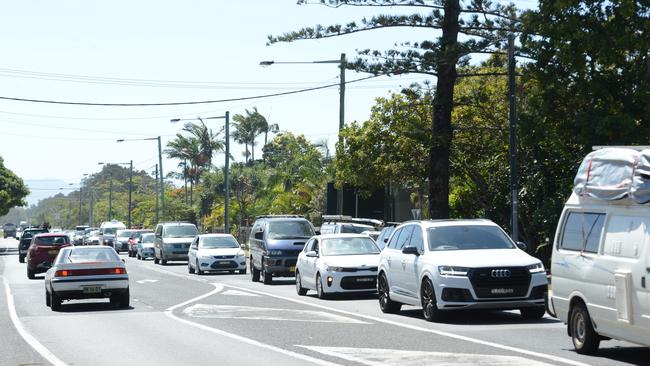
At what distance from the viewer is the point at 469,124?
39656 mm

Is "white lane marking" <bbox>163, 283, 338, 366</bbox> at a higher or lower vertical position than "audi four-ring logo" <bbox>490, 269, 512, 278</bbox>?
lower

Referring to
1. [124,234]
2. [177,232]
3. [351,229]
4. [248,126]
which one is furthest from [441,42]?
[248,126]

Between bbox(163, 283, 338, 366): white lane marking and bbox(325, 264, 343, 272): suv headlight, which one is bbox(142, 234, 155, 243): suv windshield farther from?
bbox(163, 283, 338, 366): white lane marking

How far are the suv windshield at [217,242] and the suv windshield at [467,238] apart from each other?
22335 millimetres

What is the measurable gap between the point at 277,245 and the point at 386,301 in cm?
1219

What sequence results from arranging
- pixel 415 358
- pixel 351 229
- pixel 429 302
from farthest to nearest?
pixel 351 229 → pixel 429 302 → pixel 415 358

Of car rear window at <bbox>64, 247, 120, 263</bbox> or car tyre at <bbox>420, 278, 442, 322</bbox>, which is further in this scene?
car rear window at <bbox>64, 247, 120, 263</bbox>

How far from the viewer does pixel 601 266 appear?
13281mm

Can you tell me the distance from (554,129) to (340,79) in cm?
1483

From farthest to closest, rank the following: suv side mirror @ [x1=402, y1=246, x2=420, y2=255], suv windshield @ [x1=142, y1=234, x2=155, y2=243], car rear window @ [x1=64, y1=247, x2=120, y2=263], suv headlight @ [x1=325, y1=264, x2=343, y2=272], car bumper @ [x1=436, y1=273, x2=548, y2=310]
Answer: suv windshield @ [x1=142, y1=234, x2=155, y2=243]
suv headlight @ [x1=325, y1=264, x2=343, y2=272]
car rear window @ [x1=64, y1=247, x2=120, y2=263]
suv side mirror @ [x1=402, y1=246, x2=420, y2=255]
car bumper @ [x1=436, y1=273, x2=548, y2=310]

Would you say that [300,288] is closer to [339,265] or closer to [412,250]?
[339,265]

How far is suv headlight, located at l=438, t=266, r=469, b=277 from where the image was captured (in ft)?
59.7

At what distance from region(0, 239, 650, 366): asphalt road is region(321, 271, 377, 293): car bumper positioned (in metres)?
0.41

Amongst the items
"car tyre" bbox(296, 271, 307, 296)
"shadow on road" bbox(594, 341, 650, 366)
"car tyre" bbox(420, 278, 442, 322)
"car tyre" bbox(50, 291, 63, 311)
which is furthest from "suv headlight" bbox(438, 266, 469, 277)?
"car tyre" bbox(296, 271, 307, 296)
